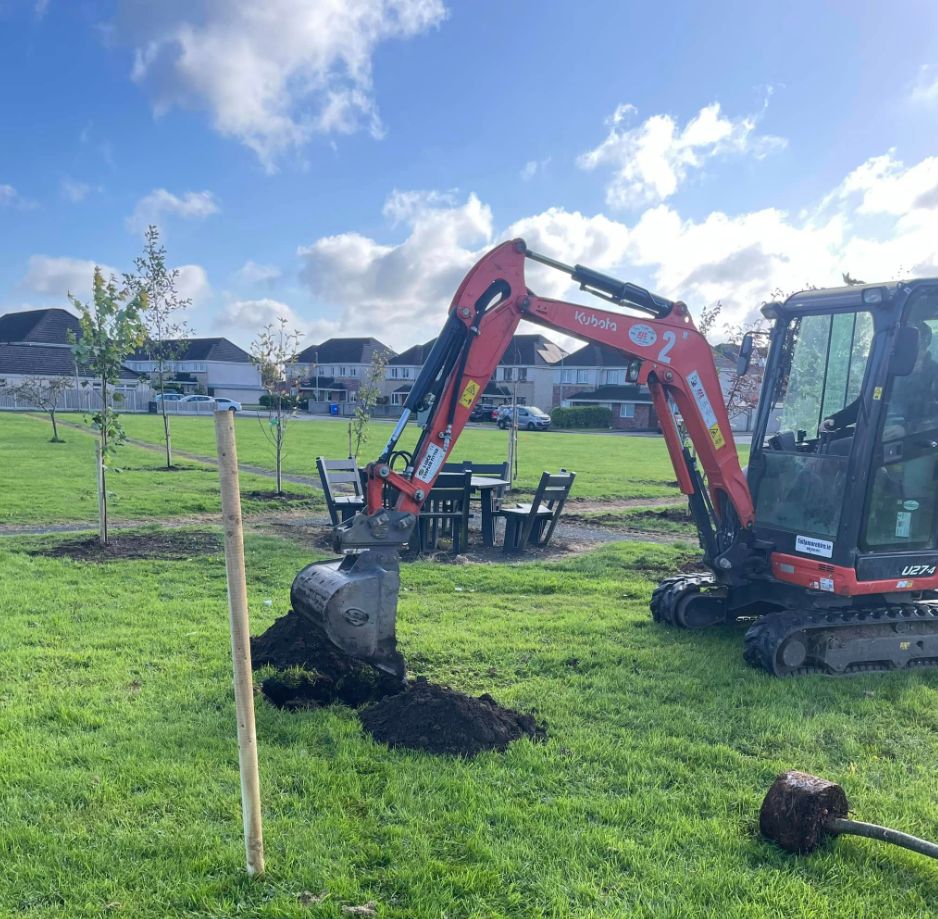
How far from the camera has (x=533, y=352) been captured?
244 feet

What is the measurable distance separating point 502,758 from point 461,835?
0.86 meters

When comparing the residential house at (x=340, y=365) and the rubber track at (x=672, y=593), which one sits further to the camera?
the residential house at (x=340, y=365)

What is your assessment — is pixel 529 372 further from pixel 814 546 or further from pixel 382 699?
pixel 382 699

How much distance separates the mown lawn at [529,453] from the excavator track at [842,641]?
10896 millimetres

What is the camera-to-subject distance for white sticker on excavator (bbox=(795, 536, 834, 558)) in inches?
252

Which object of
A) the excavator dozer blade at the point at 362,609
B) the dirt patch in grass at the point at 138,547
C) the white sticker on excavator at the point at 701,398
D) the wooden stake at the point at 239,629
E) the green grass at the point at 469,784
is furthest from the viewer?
the dirt patch in grass at the point at 138,547

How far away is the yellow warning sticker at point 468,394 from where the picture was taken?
21.0ft

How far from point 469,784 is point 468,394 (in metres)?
3.26

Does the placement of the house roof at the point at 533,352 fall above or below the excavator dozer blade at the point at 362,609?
above

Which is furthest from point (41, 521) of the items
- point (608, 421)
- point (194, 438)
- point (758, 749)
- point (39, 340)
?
point (39, 340)

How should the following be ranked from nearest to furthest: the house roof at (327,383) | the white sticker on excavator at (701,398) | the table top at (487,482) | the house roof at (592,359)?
the white sticker on excavator at (701,398)
the table top at (487,482)
the house roof at (592,359)
the house roof at (327,383)

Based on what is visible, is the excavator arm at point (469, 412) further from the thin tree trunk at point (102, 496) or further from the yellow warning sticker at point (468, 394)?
the thin tree trunk at point (102, 496)

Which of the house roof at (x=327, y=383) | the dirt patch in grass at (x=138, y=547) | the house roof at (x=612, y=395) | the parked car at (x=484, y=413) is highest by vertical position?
the house roof at (x=327, y=383)

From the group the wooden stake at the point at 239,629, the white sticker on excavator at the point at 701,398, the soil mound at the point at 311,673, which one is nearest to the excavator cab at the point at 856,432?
the white sticker on excavator at the point at 701,398
